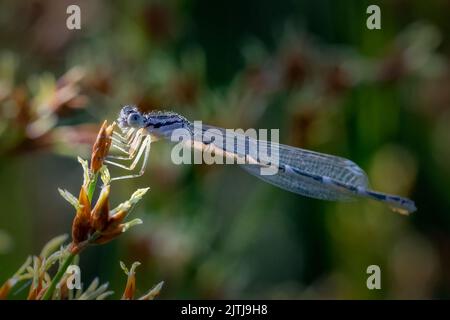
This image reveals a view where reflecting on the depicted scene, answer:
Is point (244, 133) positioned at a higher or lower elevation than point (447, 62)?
lower

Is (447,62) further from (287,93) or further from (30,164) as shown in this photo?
(30,164)

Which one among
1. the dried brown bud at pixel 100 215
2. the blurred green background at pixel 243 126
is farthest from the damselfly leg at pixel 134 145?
the dried brown bud at pixel 100 215

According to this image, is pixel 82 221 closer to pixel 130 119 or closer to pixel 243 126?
pixel 130 119

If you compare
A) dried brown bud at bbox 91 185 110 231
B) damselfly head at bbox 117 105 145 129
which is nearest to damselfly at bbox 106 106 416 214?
damselfly head at bbox 117 105 145 129

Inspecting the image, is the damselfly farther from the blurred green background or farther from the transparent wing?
the blurred green background

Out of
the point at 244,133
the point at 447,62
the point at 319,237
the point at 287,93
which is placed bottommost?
the point at 319,237
